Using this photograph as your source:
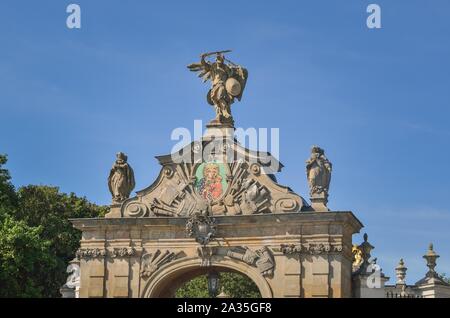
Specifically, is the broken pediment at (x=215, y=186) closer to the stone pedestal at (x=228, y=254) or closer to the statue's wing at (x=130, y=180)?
the stone pedestal at (x=228, y=254)

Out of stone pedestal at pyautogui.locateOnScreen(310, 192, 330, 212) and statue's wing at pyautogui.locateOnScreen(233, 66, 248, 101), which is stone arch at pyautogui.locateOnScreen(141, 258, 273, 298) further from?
statue's wing at pyautogui.locateOnScreen(233, 66, 248, 101)

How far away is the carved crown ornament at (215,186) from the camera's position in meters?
34.0

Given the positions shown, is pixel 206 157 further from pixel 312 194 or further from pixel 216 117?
pixel 312 194

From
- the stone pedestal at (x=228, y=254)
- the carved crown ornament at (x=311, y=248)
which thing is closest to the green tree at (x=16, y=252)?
the stone pedestal at (x=228, y=254)

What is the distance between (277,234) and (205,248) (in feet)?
7.61

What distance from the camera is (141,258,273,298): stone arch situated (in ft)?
110

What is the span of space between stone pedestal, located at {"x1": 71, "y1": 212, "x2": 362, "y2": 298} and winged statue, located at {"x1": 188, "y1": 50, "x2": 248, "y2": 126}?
3.69m

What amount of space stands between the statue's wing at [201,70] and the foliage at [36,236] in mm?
9547

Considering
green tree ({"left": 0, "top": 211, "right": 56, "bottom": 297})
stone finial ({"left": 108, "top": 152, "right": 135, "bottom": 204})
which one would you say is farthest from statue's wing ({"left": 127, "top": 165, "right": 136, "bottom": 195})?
green tree ({"left": 0, "top": 211, "right": 56, "bottom": 297})

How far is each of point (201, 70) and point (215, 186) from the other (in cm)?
418

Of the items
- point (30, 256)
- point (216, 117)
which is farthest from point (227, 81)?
point (30, 256)

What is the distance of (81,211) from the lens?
5441 cm

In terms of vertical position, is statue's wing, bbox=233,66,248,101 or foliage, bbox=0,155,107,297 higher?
statue's wing, bbox=233,66,248,101

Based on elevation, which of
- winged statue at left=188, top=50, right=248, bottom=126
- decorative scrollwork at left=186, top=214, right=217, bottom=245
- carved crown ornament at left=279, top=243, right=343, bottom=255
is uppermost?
winged statue at left=188, top=50, right=248, bottom=126
